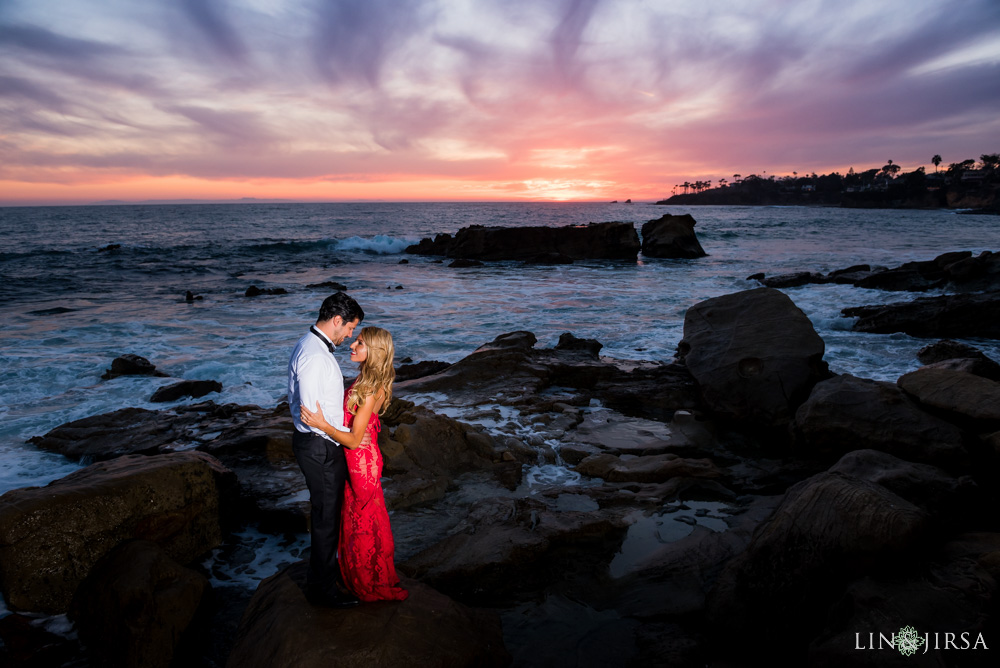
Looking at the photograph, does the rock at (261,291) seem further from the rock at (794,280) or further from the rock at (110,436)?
the rock at (794,280)

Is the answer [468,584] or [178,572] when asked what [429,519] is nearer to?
[468,584]

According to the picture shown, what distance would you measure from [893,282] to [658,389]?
656 inches

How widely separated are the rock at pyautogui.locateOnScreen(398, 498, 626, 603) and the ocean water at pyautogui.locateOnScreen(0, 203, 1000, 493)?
4.67ft

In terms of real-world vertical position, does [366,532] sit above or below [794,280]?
below

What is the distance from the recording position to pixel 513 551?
462 cm

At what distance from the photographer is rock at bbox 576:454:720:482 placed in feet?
20.4

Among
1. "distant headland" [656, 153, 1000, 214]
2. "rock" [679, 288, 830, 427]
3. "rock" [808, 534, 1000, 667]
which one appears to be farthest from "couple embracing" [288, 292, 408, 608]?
"distant headland" [656, 153, 1000, 214]

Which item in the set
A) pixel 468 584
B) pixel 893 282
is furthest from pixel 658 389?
pixel 893 282

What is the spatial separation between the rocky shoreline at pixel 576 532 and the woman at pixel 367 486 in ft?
0.63

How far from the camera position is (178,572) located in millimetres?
4062

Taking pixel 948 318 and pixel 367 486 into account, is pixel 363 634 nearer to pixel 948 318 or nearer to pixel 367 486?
pixel 367 486

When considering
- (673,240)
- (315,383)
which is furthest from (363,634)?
(673,240)

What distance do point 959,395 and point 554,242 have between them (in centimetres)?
3352

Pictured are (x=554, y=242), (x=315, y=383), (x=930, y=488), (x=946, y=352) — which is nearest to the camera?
(x=315, y=383)
